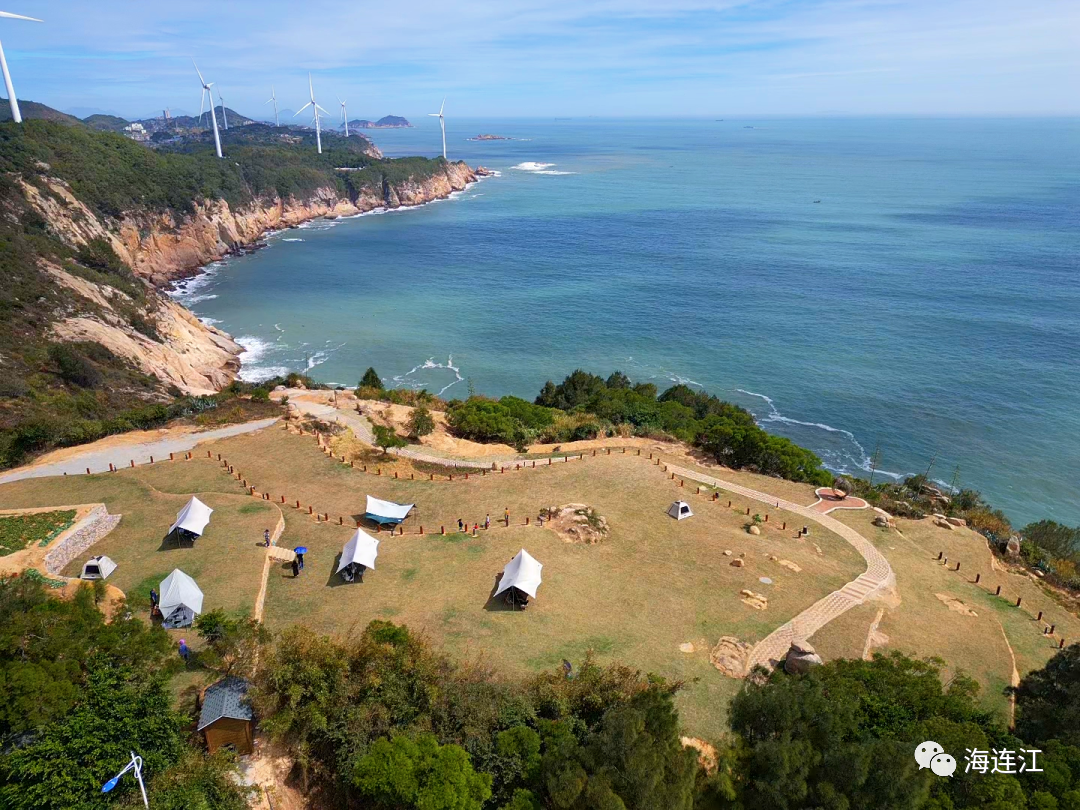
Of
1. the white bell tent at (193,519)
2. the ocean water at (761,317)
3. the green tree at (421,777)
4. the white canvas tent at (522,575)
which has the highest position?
the white bell tent at (193,519)

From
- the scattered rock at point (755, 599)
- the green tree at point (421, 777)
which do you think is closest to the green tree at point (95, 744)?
the green tree at point (421, 777)

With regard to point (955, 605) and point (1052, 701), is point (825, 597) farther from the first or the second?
point (1052, 701)

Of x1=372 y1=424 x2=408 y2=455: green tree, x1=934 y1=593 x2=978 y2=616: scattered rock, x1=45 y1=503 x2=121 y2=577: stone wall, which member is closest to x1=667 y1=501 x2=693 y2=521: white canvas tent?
x1=934 y1=593 x2=978 y2=616: scattered rock

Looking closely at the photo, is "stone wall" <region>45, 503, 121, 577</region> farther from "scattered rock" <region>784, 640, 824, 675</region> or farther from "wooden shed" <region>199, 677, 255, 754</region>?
"scattered rock" <region>784, 640, 824, 675</region>

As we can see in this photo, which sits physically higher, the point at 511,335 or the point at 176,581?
the point at 176,581

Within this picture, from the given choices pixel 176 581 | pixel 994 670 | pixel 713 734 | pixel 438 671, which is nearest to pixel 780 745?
pixel 713 734

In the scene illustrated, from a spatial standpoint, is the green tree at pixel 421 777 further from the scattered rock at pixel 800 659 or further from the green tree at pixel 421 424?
the green tree at pixel 421 424

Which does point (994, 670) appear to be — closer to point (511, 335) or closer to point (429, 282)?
point (511, 335)
